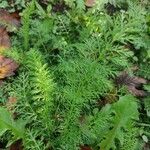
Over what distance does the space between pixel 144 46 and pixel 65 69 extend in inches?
26.9

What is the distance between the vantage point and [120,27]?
249 cm

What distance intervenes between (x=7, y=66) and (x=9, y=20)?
362 mm

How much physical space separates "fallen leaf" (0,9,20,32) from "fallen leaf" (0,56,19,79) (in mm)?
224

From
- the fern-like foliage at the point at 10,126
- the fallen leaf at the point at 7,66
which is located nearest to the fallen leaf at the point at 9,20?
the fallen leaf at the point at 7,66

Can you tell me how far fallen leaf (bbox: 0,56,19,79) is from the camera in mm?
2525

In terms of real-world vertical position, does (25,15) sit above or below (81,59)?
above

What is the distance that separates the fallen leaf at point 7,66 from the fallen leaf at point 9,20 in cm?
22

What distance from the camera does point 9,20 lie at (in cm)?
275

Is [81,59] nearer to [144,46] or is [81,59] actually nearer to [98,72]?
[98,72]

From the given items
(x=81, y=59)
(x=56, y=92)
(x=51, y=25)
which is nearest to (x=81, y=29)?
(x=51, y=25)

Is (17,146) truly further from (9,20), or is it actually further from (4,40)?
(9,20)

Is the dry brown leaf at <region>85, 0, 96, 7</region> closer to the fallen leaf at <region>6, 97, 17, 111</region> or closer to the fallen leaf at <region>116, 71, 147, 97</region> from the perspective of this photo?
the fallen leaf at <region>116, 71, 147, 97</region>

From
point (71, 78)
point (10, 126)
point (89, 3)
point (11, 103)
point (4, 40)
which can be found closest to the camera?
point (10, 126)

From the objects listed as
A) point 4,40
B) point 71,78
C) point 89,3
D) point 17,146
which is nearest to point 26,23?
point 4,40
